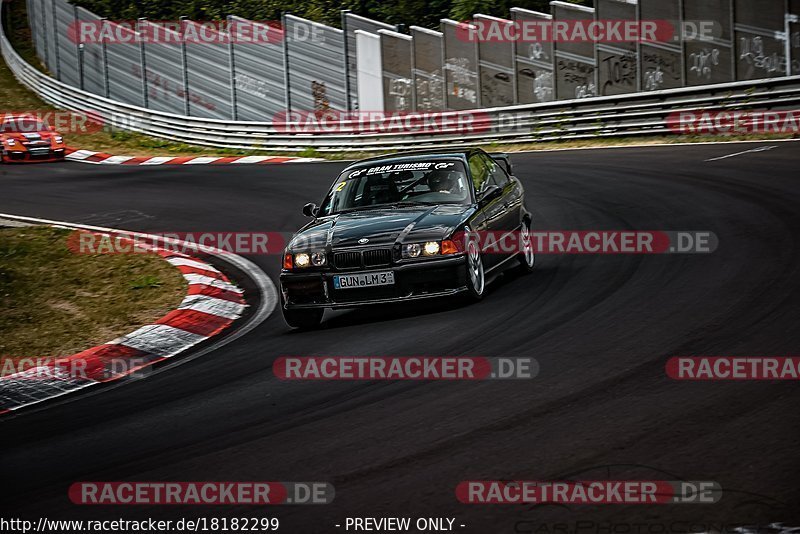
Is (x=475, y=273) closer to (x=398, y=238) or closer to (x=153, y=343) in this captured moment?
(x=398, y=238)

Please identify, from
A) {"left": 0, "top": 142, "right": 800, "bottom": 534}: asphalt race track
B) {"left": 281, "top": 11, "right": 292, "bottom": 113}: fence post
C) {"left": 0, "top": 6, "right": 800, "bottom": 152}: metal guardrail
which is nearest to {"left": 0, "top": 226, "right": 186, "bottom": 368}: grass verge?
{"left": 0, "top": 142, "right": 800, "bottom": 534}: asphalt race track

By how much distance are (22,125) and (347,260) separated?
2285 centimetres

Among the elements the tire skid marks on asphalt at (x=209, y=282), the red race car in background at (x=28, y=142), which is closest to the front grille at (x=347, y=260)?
the tire skid marks on asphalt at (x=209, y=282)

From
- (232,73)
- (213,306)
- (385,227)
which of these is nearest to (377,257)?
(385,227)

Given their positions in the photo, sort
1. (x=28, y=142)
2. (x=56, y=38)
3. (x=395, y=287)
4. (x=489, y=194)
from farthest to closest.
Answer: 1. (x=56, y=38)
2. (x=28, y=142)
3. (x=489, y=194)
4. (x=395, y=287)

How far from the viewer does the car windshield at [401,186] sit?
34.0 ft

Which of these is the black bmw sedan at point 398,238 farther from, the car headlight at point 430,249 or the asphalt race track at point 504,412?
the asphalt race track at point 504,412

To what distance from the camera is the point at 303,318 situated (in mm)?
9617

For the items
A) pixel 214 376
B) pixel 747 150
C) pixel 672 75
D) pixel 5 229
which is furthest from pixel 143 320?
pixel 672 75

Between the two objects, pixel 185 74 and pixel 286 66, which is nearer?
pixel 286 66

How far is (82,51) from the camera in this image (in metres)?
37.9

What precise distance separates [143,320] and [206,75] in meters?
23.4

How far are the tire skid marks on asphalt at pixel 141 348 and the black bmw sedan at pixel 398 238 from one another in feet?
3.35
